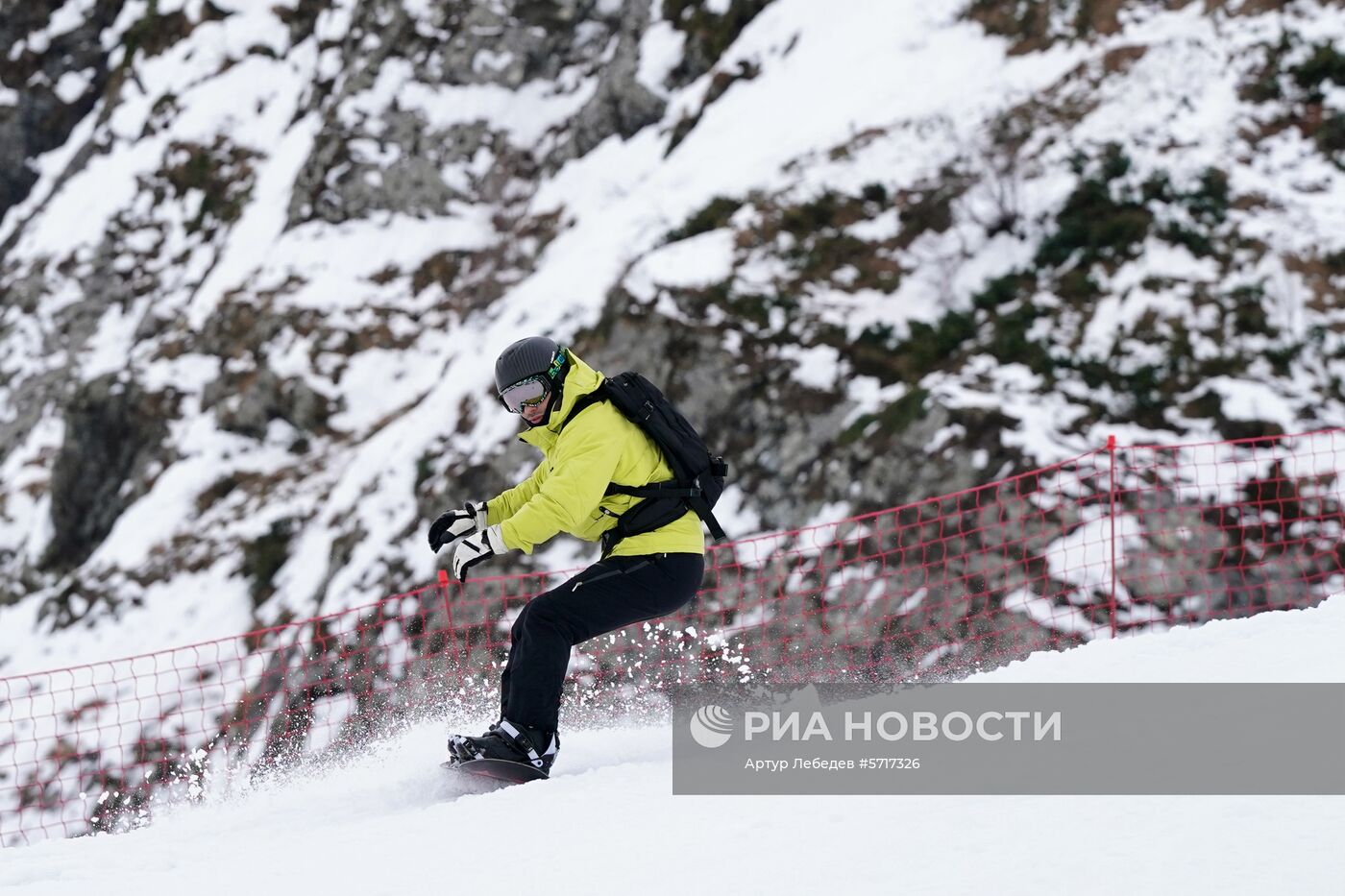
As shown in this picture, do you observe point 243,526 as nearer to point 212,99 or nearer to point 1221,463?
point 1221,463

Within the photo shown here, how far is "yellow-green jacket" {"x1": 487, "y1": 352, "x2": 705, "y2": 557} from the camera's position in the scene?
4613 mm

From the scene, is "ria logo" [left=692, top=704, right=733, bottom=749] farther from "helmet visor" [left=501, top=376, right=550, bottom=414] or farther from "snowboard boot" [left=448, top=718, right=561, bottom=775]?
"helmet visor" [left=501, top=376, right=550, bottom=414]

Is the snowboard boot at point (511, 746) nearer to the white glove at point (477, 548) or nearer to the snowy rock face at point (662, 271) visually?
the white glove at point (477, 548)

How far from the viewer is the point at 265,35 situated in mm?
27516

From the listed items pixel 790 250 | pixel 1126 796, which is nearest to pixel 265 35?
pixel 790 250

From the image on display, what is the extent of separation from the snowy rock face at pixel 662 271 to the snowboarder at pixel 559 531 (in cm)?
576

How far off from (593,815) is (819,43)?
15.3 m

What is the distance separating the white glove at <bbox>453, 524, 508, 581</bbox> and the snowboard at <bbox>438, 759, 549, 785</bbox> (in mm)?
879

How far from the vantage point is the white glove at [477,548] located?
4668 millimetres

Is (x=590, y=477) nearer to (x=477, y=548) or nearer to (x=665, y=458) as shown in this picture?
(x=665, y=458)

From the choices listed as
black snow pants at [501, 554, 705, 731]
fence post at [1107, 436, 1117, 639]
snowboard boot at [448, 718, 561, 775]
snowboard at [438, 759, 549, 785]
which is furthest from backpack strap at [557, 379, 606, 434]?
fence post at [1107, 436, 1117, 639]

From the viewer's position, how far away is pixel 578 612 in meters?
4.94

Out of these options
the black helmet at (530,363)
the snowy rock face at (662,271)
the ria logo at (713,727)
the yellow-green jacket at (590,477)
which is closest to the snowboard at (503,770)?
the ria logo at (713,727)

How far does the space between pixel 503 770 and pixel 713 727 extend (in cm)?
97
